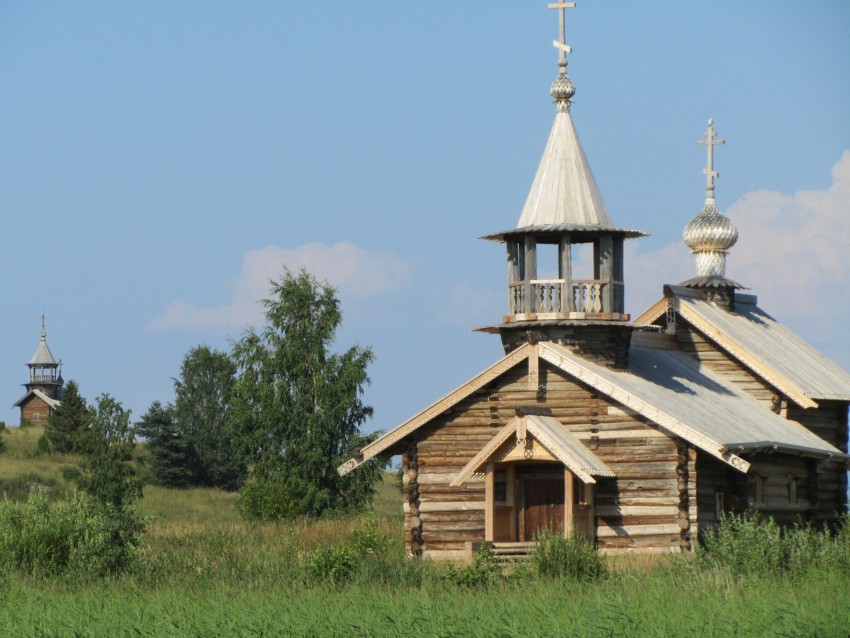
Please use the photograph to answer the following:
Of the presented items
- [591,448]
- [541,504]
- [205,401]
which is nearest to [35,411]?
[205,401]

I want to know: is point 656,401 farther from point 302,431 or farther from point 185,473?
point 185,473

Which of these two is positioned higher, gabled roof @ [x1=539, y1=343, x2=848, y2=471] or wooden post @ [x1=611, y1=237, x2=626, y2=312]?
wooden post @ [x1=611, y1=237, x2=626, y2=312]

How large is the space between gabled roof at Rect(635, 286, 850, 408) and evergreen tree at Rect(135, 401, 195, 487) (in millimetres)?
33369

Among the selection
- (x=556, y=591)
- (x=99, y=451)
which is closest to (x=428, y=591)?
(x=556, y=591)

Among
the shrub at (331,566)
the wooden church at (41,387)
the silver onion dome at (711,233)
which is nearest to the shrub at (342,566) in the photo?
the shrub at (331,566)

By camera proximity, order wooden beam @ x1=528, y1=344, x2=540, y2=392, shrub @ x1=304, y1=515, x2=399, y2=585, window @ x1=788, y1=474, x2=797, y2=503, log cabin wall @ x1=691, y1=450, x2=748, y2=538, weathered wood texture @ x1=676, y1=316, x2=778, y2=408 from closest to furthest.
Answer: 1. shrub @ x1=304, y1=515, x2=399, y2=585
2. log cabin wall @ x1=691, y1=450, x2=748, y2=538
3. wooden beam @ x1=528, y1=344, x2=540, y2=392
4. window @ x1=788, y1=474, x2=797, y2=503
5. weathered wood texture @ x1=676, y1=316, x2=778, y2=408

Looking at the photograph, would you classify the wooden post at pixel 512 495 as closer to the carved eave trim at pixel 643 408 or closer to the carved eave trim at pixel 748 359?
the carved eave trim at pixel 643 408

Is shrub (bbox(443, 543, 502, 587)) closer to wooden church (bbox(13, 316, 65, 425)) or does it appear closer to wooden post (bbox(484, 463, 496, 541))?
wooden post (bbox(484, 463, 496, 541))

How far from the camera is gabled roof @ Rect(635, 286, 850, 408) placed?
113 ft

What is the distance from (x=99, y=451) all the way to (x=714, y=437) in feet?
76.1

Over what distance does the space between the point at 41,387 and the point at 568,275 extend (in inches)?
3215

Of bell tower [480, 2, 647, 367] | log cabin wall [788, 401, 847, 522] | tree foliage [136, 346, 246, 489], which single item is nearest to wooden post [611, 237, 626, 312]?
bell tower [480, 2, 647, 367]

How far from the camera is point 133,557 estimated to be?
2791 cm

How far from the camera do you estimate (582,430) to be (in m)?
29.6
